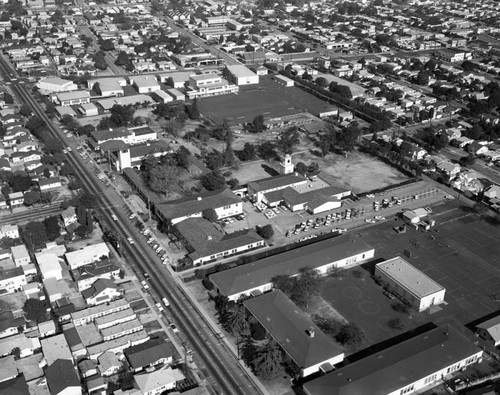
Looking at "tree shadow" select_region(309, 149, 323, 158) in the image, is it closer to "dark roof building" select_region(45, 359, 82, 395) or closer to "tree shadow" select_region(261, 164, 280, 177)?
"tree shadow" select_region(261, 164, 280, 177)

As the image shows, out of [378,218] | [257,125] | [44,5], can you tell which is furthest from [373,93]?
[44,5]

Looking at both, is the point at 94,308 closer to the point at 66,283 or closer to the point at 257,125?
the point at 66,283

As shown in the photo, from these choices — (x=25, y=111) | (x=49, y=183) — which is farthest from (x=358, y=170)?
(x=25, y=111)

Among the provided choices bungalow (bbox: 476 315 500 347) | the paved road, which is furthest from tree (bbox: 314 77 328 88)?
bungalow (bbox: 476 315 500 347)

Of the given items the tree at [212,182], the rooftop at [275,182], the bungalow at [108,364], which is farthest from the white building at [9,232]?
the rooftop at [275,182]

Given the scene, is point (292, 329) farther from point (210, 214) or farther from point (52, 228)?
point (52, 228)

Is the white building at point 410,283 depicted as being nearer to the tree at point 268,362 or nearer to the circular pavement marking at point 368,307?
the circular pavement marking at point 368,307
